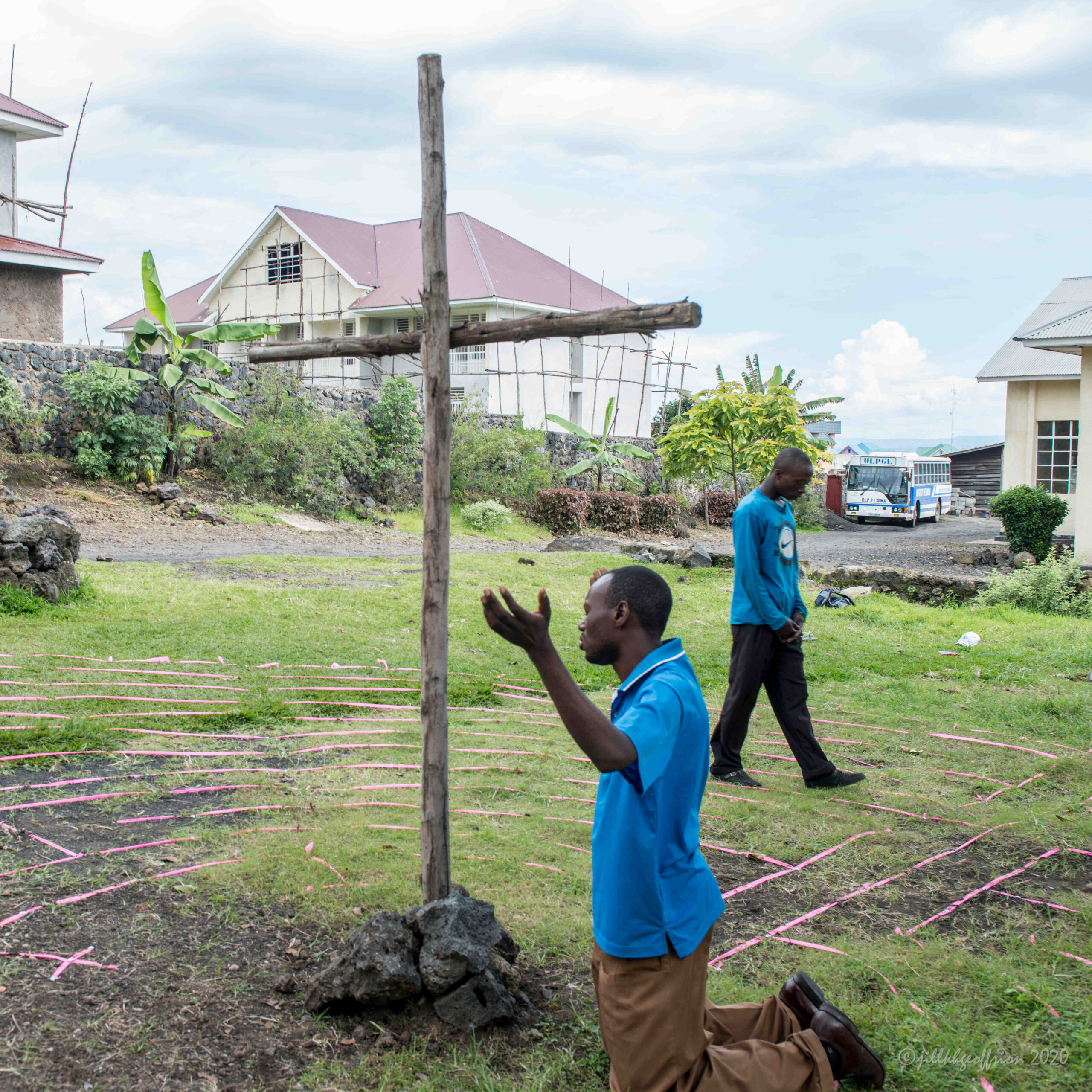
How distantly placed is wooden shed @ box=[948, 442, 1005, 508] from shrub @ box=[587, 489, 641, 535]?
77.4 feet

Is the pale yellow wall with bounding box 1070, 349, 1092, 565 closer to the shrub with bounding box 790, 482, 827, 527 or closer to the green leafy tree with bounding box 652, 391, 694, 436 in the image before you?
the green leafy tree with bounding box 652, 391, 694, 436

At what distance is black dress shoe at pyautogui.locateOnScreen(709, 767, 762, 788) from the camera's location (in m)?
5.74

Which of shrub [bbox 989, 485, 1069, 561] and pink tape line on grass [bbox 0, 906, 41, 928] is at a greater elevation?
shrub [bbox 989, 485, 1069, 561]

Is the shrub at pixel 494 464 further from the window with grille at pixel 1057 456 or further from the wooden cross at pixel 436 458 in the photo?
the wooden cross at pixel 436 458

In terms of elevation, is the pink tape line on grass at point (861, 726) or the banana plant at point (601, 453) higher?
the banana plant at point (601, 453)

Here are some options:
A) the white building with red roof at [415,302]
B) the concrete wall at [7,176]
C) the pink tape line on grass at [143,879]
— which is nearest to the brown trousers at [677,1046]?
the pink tape line on grass at [143,879]

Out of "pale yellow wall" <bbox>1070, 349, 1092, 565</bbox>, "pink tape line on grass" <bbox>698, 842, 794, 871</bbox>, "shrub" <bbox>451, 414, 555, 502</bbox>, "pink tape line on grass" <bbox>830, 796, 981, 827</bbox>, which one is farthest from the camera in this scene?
"shrub" <bbox>451, 414, 555, 502</bbox>

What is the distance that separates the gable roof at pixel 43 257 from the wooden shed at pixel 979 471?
35.5m

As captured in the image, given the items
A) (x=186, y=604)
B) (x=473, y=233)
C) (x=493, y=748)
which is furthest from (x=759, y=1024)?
(x=473, y=233)

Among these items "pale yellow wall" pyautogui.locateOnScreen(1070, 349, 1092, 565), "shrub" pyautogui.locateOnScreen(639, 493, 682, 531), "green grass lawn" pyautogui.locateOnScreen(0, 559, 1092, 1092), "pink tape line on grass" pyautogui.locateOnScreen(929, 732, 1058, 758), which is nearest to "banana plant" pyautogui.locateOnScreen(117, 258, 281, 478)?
"green grass lawn" pyautogui.locateOnScreen(0, 559, 1092, 1092)

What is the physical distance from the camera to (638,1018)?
2564mm

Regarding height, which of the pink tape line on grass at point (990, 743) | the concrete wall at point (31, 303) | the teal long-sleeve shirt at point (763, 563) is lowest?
the pink tape line on grass at point (990, 743)

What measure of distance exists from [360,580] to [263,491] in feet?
27.5

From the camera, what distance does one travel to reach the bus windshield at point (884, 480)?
114 ft
